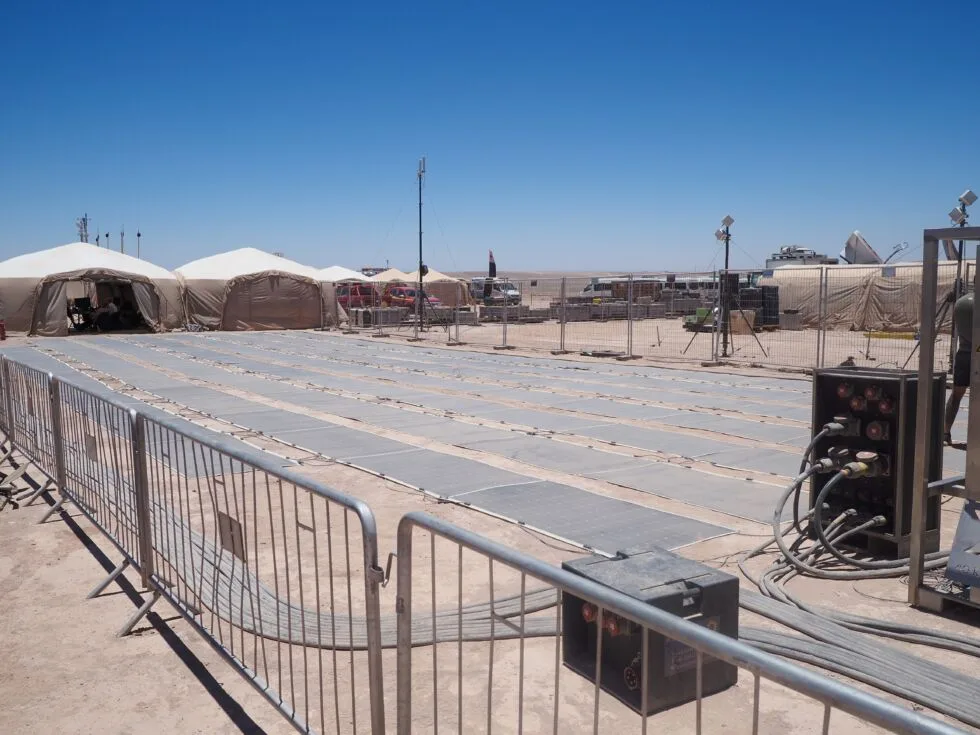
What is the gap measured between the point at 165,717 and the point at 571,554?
3030mm

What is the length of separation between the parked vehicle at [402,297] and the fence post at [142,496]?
38.7 meters

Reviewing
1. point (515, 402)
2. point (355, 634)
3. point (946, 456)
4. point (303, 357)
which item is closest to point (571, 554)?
point (355, 634)

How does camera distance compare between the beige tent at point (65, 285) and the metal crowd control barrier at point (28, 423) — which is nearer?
the metal crowd control barrier at point (28, 423)

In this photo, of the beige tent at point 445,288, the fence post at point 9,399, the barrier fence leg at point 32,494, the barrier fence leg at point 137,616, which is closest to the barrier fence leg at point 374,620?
the barrier fence leg at point 137,616

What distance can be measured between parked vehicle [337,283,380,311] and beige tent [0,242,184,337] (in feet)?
24.8

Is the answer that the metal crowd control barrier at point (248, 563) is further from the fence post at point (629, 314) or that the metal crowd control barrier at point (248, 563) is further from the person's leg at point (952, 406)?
the fence post at point (629, 314)

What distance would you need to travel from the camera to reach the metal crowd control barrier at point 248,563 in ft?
12.4

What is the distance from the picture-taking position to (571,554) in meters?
6.22

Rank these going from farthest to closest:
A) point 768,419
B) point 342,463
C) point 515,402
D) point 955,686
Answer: point 515,402
point 768,419
point 342,463
point 955,686

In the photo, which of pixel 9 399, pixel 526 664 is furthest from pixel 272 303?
pixel 526 664

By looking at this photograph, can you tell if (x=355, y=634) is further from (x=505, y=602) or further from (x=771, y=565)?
(x=771, y=565)

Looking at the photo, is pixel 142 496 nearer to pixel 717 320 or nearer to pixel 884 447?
pixel 884 447

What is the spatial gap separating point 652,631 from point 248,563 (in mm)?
2957

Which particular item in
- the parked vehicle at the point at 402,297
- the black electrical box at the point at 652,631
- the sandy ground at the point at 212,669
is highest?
the parked vehicle at the point at 402,297
